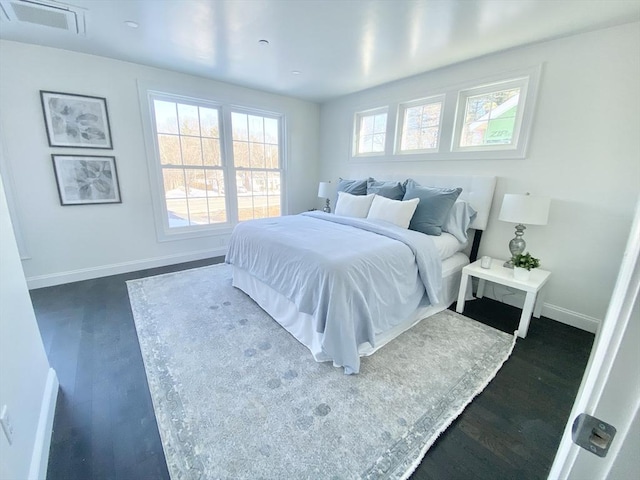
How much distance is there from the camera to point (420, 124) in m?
3.53

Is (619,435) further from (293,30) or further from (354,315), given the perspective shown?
(293,30)

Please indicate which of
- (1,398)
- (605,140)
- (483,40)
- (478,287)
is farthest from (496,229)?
(1,398)

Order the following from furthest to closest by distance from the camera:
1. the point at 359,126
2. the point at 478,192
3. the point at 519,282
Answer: the point at 359,126
the point at 478,192
the point at 519,282

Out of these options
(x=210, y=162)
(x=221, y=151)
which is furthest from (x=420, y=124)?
(x=210, y=162)

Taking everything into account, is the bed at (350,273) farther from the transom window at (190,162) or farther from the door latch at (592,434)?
the transom window at (190,162)

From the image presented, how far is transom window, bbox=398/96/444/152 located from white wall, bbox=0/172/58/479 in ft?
12.6

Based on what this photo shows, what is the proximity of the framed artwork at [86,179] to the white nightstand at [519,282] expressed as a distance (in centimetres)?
416

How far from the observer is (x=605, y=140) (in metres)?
2.21

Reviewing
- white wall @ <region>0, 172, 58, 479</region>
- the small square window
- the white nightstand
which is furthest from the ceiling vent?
the white nightstand

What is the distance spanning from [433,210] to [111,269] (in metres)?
4.01

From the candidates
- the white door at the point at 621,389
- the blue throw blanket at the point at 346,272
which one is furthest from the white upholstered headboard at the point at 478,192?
the white door at the point at 621,389

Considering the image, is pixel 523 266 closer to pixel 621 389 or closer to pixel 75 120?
pixel 621 389

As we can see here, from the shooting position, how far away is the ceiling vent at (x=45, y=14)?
2.01 meters

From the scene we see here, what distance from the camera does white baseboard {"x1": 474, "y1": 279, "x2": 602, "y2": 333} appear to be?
2.40 m
